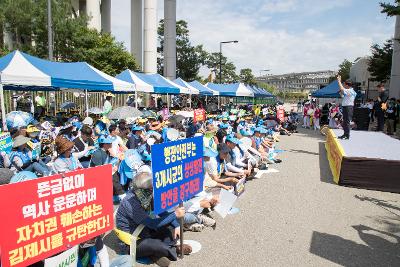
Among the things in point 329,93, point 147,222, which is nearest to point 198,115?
point 147,222

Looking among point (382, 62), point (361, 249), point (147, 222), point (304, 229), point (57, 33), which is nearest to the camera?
point (147, 222)

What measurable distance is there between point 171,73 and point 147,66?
295 cm

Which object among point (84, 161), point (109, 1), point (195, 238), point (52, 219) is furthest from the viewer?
point (109, 1)

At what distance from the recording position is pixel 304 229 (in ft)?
17.5

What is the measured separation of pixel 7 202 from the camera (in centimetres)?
238

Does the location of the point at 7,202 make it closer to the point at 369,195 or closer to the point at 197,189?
the point at 197,189

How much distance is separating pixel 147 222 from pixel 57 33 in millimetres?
24758

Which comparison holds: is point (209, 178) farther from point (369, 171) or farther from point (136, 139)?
point (369, 171)

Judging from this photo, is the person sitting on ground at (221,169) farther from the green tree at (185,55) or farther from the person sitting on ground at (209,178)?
the green tree at (185,55)

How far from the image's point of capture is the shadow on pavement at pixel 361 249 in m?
4.33

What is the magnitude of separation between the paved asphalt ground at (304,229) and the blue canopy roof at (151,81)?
9.45 meters

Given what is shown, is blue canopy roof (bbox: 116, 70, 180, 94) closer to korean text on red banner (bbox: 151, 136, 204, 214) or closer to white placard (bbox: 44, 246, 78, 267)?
korean text on red banner (bbox: 151, 136, 204, 214)

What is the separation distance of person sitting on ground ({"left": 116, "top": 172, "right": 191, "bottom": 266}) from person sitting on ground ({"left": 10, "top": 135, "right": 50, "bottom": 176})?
172 centimetres

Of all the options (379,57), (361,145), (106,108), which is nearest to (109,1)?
(379,57)
